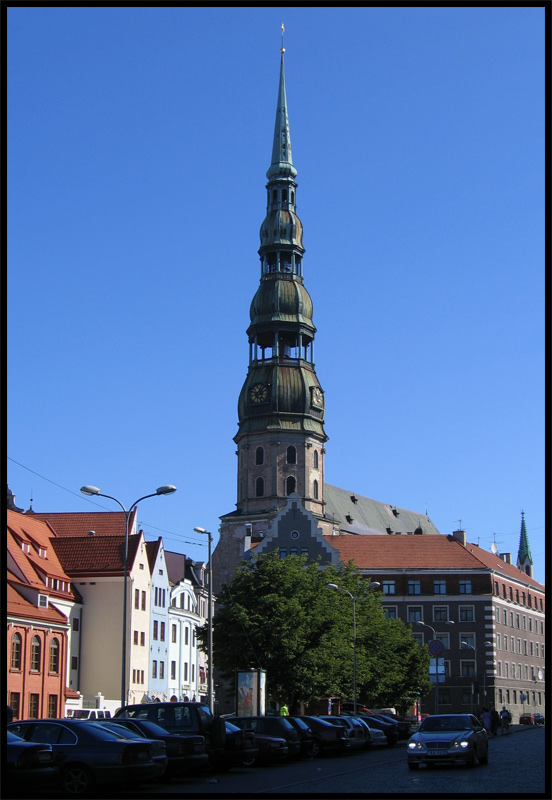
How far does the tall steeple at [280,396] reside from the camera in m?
120

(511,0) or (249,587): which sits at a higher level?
(511,0)

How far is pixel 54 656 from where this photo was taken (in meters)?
57.8

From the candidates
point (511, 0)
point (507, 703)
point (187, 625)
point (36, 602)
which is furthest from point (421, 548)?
point (511, 0)

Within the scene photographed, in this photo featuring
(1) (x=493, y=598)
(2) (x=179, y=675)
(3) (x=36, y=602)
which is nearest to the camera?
(3) (x=36, y=602)

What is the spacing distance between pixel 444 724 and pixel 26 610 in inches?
1140

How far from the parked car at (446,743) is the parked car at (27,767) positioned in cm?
1113

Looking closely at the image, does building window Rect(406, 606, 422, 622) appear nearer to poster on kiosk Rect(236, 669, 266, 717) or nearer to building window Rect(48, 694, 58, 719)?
building window Rect(48, 694, 58, 719)

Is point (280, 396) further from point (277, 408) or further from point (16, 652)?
point (16, 652)

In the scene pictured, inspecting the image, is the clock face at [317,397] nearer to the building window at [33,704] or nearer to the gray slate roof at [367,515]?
the gray slate roof at [367,515]

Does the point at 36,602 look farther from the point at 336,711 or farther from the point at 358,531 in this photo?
the point at 358,531

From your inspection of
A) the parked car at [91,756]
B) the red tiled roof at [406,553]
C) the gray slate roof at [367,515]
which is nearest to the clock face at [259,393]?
the gray slate roof at [367,515]

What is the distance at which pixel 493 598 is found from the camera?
95.0m

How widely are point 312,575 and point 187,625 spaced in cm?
2339

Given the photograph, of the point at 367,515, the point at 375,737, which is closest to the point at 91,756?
the point at 375,737
